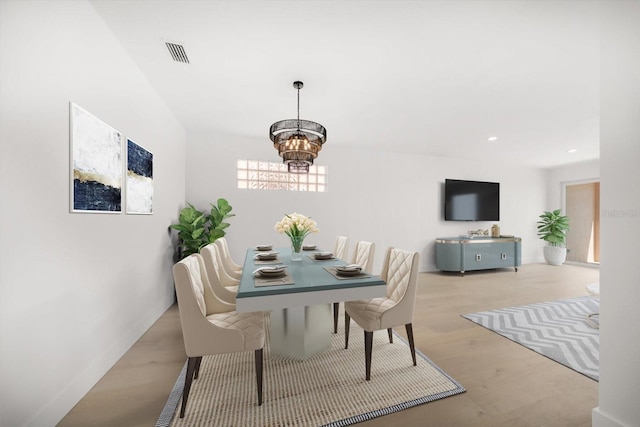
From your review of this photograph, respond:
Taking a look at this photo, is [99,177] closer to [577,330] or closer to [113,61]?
[113,61]

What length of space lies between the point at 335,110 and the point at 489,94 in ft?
5.94

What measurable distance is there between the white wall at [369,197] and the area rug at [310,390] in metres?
2.70

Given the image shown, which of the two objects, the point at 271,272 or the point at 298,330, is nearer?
the point at 271,272

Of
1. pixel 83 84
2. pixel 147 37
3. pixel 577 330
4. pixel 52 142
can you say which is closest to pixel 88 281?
pixel 52 142

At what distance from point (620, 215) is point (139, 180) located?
11.9ft

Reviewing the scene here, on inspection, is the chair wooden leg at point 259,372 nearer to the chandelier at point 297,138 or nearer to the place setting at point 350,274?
the place setting at point 350,274

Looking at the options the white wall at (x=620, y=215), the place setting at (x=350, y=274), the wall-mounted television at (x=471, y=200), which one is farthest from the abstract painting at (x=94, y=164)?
the wall-mounted television at (x=471, y=200)

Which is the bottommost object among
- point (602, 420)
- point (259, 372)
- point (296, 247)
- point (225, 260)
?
point (602, 420)

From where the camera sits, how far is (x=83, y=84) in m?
1.69

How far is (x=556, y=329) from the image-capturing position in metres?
2.70

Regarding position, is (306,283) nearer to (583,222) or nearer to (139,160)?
(139,160)

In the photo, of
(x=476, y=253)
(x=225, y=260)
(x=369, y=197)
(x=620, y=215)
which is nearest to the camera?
(x=620, y=215)

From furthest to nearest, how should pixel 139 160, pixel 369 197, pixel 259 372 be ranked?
pixel 369 197, pixel 139 160, pixel 259 372

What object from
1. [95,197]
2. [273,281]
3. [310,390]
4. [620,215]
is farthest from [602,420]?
[95,197]
